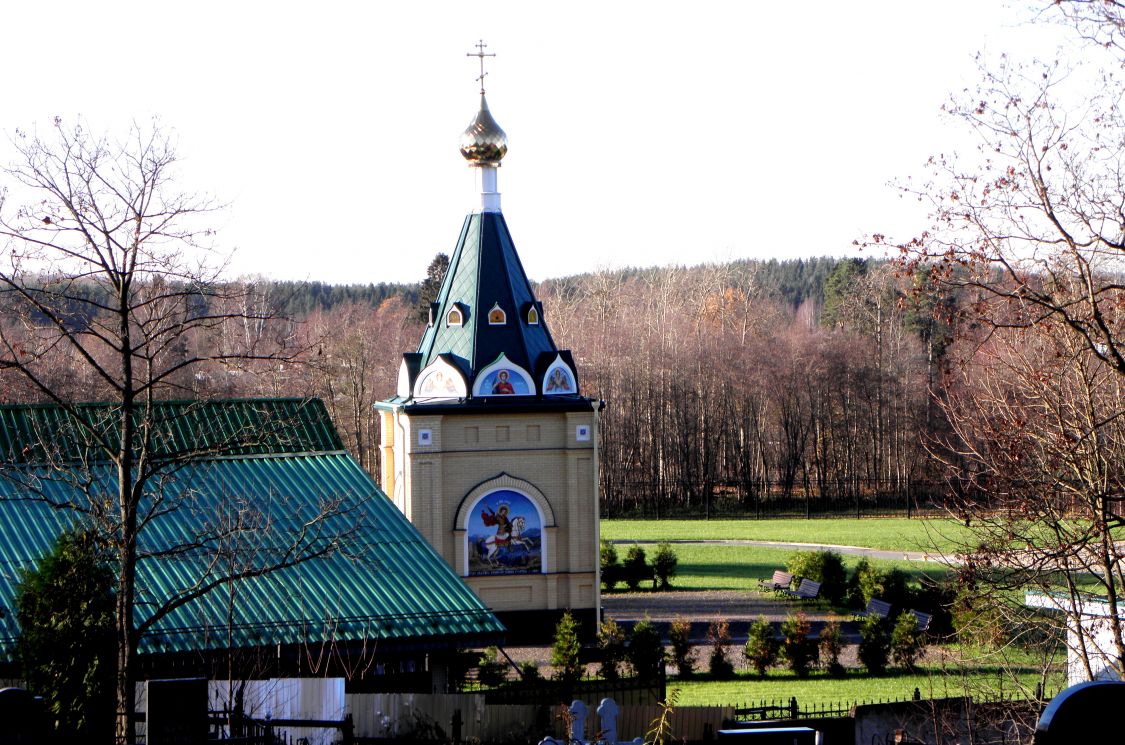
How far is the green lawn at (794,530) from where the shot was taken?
109 ft

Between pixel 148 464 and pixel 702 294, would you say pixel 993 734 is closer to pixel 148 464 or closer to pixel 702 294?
pixel 148 464

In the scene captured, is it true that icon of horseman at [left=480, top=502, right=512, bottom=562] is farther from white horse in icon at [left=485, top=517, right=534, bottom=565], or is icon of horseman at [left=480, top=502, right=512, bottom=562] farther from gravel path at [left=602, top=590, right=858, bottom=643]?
gravel path at [left=602, top=590, right=858, bottom=643]

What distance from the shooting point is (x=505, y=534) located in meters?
19.2

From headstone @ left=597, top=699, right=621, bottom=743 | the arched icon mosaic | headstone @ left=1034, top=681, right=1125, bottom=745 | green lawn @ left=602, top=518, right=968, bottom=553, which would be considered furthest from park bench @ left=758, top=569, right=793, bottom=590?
headstone @ left=1034, top=681, right=1125, bottom=745

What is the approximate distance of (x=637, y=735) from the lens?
11.2 metres

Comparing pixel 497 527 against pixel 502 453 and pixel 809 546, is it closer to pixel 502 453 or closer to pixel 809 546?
pixel 502 453

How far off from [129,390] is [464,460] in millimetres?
10301

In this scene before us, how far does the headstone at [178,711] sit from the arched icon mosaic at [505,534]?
11240 mm

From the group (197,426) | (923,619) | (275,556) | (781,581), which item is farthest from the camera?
(781,581)

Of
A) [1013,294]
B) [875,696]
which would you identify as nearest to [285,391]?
[875,696]

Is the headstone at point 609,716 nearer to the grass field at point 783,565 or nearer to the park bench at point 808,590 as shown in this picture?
the grass field at point 783,565

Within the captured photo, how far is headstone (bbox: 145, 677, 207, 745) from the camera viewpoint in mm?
7648

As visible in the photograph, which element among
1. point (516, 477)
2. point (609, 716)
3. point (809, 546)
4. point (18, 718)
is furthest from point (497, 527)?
point (809, 546)

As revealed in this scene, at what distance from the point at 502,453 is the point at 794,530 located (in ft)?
64.5
